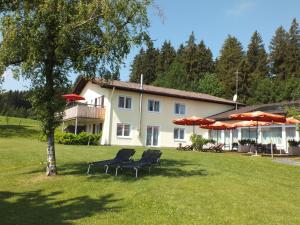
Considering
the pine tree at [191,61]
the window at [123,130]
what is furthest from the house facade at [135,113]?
the pine tree at [191,61]

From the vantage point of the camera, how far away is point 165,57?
86438 millimetres

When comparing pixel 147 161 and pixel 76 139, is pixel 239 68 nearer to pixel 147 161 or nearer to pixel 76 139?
pixel 76 139

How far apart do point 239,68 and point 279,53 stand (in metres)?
9.21

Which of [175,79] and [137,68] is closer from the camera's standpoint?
[175,79]

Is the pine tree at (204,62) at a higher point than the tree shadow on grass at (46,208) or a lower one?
higher

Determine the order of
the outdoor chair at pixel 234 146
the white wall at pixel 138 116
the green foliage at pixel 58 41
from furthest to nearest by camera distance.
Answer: the white wall at pixel 138 116, the outdoor chair at pixel 234 146, the green foliage at pixel 58 41

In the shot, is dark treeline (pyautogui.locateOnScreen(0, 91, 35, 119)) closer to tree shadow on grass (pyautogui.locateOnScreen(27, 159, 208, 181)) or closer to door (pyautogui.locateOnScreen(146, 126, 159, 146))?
door (pyautogui.locateOnScreen(146, 126, 159, 146))

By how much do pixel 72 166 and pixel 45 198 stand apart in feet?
17.1

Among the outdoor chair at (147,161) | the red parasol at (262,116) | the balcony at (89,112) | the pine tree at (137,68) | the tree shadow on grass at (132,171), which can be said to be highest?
the pine tree at (137,68)

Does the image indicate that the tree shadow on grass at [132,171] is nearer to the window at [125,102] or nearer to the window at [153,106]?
the window at [125,102]

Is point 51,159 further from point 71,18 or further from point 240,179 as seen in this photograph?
point 240,179

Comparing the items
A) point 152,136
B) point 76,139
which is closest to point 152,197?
point 76,139

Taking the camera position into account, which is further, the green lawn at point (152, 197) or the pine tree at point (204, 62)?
the pine tree at point (204, 62)

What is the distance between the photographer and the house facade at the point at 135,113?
31750 mm
